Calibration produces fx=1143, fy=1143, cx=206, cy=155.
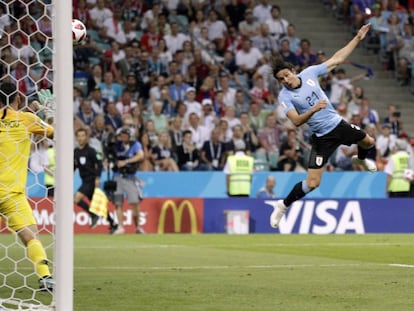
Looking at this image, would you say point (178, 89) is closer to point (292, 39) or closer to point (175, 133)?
point (175, 133)

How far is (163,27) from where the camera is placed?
27.5m

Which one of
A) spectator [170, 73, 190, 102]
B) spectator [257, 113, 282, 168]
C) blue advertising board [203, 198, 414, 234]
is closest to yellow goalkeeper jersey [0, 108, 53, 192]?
blue advertising board [203, 198, 414, 234]

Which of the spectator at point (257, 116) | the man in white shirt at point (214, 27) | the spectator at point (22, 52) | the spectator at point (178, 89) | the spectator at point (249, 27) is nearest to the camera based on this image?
the spectator at point (22, 52)

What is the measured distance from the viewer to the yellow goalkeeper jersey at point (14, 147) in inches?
425

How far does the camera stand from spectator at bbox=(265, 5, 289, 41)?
28.7 metres

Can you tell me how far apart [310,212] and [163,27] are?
6559mm

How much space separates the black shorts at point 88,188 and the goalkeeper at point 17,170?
1113 centimetres

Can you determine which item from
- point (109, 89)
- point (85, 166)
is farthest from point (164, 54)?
point (85, 166)

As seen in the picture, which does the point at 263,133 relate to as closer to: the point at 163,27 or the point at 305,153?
the point at 305,153

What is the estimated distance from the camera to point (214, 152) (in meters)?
24.8

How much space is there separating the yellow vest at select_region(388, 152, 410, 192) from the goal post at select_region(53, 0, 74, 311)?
17096 millimetres

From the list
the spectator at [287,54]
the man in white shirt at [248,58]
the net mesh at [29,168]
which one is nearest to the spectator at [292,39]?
the spectator at [287,54]

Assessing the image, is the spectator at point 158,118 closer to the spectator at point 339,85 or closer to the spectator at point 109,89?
the spectator at point 109,89

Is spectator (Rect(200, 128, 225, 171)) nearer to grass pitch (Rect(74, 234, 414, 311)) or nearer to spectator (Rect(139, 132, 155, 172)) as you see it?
spectator (Rect(139, 132, 155, 172))
